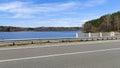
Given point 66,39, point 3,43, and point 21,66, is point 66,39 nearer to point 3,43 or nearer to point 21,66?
point 3,43

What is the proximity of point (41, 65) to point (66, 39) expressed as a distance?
16257mm

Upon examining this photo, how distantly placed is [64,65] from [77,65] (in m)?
0.51

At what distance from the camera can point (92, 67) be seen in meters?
9.55

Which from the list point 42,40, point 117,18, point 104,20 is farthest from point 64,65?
point 104,20

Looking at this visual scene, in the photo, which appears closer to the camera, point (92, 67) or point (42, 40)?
point (92, 67)

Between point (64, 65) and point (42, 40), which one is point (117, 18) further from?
point (64, 65)

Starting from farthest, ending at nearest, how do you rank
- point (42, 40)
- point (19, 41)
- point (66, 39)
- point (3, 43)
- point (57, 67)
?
1. point (66, 39)
2. point (42, 40)
3. point (19, 41)
4. point (3, 43)
5. point (57, 67)

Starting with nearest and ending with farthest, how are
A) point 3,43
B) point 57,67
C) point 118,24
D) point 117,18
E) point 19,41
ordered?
point 57,67
point 3,43
point 19,41
point 118,24
point 117,18

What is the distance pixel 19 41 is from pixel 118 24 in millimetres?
112495

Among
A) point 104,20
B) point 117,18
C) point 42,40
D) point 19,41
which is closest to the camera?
point 19,41

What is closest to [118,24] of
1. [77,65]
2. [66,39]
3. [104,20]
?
[104,20]

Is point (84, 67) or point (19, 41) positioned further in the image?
point (19, 41)

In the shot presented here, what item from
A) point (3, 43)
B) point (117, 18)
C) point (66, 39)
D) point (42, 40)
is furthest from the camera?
point (117, 18)

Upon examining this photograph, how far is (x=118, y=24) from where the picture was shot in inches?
5079
